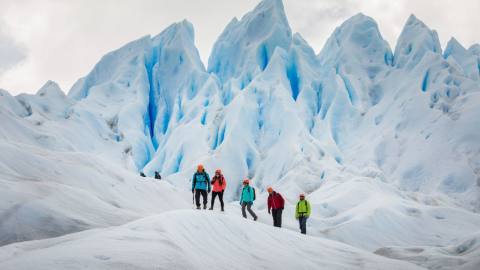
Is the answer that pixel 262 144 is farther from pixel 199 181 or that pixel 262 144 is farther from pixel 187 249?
pixel 187 249

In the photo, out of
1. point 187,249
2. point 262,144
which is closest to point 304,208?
point 187,249

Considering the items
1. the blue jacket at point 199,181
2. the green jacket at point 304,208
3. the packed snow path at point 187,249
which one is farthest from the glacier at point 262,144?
the blue jacket at point 199,181

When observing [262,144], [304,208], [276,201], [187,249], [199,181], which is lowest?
[187,249]

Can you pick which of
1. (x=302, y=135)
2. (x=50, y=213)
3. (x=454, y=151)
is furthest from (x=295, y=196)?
(x=50, y=213)

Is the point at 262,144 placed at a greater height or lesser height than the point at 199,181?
greater

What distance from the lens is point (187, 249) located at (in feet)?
27.7

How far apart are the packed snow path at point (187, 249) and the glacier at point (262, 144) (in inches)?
2.7

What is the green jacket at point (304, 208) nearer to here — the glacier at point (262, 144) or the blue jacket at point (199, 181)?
the glacier at point (262, 144)

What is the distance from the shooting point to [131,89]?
64.8 m

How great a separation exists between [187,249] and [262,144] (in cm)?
4332

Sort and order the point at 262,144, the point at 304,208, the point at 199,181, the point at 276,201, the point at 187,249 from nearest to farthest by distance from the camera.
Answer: the point at 187,249
the point at 199,181
the point at 276,201
the point at 304,208
the point at 262,144

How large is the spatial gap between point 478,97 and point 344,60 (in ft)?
73.2

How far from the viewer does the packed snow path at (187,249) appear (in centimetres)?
688

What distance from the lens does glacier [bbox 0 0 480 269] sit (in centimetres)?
1230
